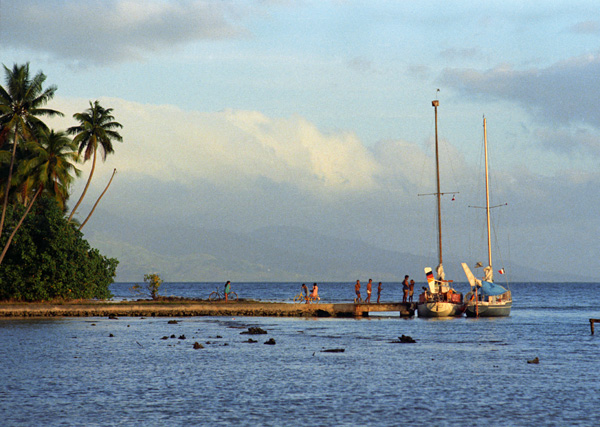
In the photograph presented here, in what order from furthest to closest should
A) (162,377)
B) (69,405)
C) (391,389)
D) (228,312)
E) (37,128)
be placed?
(37,128) < (228,312) < (162,377) < (391,389) < (69,405)

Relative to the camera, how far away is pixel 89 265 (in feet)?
193

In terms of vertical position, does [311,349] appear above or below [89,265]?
below

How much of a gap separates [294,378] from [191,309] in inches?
1205

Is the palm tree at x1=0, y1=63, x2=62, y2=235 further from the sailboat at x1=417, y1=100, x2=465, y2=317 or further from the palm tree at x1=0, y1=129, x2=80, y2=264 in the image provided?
the sailboat at x1=417, y1=100, x2=465, y2=317

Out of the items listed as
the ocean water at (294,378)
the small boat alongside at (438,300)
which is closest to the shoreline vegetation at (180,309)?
the small boat alongside at (438,300)

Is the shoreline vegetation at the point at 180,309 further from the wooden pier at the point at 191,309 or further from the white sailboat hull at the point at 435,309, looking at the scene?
the white sailboat hull at the point at 435,309

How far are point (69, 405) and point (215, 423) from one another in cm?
506

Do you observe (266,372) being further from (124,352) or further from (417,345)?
(417,345)

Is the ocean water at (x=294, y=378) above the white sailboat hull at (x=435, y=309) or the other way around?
the other way around

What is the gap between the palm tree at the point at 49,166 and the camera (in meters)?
58.8

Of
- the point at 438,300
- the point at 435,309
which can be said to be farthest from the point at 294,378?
the point at 438,300

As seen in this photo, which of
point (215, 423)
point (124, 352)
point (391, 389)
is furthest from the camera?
point (124, 352)

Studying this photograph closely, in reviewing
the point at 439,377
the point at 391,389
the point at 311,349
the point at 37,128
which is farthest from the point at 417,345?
the point at 37,128

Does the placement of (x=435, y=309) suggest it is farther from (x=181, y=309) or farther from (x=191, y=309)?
(x=181, y=309)
